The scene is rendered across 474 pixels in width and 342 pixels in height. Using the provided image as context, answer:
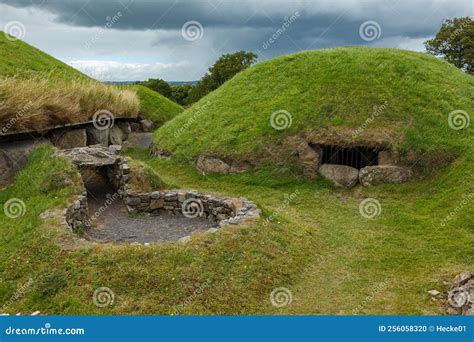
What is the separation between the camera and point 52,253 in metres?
10.3

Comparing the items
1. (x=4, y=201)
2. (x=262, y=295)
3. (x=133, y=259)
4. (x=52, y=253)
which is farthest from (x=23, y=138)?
(x=262, y=295)

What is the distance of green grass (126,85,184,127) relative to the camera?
31531 millimetres

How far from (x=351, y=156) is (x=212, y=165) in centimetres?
589

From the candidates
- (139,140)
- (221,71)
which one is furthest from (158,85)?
(139,140)

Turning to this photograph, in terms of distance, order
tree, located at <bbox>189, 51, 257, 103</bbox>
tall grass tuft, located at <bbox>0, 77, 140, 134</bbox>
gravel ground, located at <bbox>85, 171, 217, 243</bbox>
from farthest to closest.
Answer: tree, located at <bbox>189, 51, 257, 103</bbox>, tall grass tuft, located at <bbox>0, 77, 140, 134</bbox>, gravel ground, located at <bbox>85, 171, 217, 243</bbox>

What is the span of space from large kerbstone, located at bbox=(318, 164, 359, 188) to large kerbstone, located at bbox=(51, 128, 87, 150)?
36.1 ft

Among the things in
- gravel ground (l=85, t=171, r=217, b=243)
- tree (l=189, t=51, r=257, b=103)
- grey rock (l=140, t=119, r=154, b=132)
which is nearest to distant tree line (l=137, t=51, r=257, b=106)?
tree (l=189, t=51, r=257, b=103)

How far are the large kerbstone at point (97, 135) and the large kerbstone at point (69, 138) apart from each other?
124 cm

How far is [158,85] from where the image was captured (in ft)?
204

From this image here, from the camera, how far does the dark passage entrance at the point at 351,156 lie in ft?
58.7

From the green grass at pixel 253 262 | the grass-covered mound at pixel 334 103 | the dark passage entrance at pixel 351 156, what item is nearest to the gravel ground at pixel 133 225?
the green grass at pixel 253 262

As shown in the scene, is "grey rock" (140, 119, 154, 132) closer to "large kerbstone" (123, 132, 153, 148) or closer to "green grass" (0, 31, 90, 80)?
"large kerbstone" (123, 132, 153, 148)

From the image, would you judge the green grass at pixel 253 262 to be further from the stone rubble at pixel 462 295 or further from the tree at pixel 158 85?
the tree at pixel 158 85

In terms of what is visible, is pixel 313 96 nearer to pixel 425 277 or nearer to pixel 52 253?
pixel 425 277
